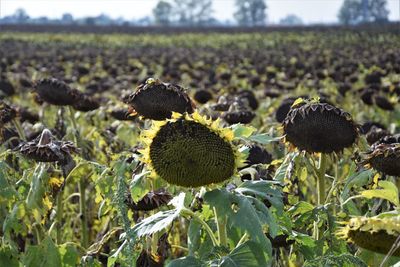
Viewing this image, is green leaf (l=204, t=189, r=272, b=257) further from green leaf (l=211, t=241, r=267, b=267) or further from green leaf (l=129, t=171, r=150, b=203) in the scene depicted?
green leaf (l=129, t=171, r=150, b=203)

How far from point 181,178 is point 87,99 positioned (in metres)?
2.70

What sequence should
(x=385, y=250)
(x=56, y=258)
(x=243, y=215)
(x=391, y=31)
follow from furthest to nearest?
(x=391, y=31) < (x=56, y=258) < (x=243, y=215) < (x=385, y=250)

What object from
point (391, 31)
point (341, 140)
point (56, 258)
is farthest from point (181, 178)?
point (391, 31)

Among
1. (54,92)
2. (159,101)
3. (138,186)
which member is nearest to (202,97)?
(54,92)

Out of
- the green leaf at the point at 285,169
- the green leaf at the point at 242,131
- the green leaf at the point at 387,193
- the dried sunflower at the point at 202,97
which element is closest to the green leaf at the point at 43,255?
the green leaf at the point at 285,169

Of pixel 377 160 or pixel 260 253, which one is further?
pixel 377 160

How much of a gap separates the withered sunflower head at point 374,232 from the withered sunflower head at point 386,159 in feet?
2.24

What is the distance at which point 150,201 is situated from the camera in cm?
226

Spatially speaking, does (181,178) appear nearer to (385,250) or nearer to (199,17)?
(385,250)

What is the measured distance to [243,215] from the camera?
1.60 metres

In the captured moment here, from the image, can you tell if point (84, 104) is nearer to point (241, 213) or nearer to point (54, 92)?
point (54, 92)

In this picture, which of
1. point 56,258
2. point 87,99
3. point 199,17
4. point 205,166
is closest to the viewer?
point 205,166

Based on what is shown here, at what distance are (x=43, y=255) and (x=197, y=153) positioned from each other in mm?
916

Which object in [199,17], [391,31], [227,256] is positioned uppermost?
[227,256]
